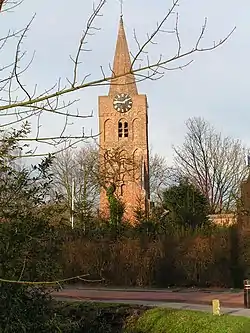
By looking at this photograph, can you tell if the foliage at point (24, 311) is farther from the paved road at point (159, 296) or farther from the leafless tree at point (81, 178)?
the leafless tree at point (81, 178)

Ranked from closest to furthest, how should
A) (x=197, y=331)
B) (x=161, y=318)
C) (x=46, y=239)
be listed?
(x=46, y=239) < (x=197, y=331) < (x=161, y=318)

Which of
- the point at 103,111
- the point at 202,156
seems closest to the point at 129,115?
the point at 103,111

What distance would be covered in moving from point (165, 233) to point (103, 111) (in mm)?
30120

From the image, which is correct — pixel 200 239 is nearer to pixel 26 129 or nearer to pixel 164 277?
pixel 164 277

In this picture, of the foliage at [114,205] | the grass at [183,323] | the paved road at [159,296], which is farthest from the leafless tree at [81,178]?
the grass at [183,323]

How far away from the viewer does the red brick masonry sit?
2373cm

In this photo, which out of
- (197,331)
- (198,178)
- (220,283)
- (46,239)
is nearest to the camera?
(46,239)

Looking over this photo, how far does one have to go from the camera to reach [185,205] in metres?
36.9

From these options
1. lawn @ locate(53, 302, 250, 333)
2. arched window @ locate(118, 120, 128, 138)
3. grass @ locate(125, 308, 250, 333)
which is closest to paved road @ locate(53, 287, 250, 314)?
lawn @ locate(53, 302, 250, 333)

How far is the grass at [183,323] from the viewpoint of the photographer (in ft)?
53.1

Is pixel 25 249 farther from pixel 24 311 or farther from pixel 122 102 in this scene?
pixel 122 102

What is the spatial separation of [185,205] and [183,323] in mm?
19838

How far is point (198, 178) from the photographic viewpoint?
155 ft

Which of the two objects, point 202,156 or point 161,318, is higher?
point 202,156
